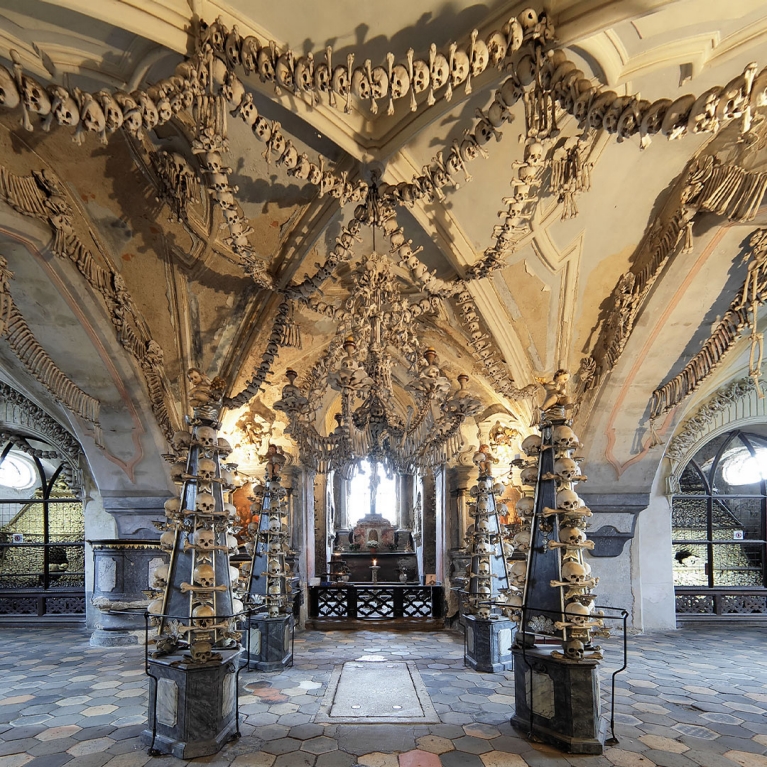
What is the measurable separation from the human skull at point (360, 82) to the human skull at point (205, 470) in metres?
2.92

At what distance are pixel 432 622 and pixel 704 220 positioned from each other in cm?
710

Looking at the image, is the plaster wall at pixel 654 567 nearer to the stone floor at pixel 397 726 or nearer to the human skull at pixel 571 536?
the stone floor at pixel 397 726

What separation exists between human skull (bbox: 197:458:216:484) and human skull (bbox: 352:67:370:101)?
9.59 feet

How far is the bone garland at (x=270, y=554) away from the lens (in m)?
6.82

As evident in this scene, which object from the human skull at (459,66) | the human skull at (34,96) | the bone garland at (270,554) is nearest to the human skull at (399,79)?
the human skull at (459,66)

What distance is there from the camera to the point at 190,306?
722cm

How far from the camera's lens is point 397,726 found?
15.3 ft

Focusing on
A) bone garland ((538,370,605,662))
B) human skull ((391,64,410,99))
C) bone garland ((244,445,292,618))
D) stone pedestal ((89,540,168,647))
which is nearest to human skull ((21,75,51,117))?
human skull ((391,64,410,99))

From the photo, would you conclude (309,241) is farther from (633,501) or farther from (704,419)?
(704,419)

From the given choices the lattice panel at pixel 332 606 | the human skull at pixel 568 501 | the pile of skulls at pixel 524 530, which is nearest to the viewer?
the human skull at pixel 568 501

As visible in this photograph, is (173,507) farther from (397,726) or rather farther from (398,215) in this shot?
(398,215)

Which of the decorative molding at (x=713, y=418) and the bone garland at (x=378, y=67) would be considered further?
the decorative molding at (x=713, y=418)

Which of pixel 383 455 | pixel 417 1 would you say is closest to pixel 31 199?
pixel 417 1

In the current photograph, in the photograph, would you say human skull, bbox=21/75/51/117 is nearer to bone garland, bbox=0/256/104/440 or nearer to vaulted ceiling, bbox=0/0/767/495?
vaulted ceiling, bbox=0/0/767/495
